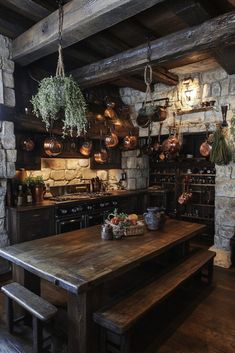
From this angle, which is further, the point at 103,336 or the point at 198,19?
the point at 198,19

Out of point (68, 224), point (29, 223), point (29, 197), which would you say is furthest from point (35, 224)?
point (68, 224)

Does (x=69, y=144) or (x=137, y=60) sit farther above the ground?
(x=137, y=60)

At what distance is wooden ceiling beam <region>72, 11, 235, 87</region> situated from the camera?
8.38 feet

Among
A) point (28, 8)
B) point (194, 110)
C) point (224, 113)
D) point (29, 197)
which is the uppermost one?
point (28, 8)

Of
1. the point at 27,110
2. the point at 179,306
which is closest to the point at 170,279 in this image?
the point at 179,306

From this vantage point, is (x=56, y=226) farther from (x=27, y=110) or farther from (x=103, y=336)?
(x=103, y=336)

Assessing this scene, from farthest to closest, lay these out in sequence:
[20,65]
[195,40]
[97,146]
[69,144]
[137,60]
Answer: [97,146] < [69,144] < [20,65] < [137,60] < [195,40]

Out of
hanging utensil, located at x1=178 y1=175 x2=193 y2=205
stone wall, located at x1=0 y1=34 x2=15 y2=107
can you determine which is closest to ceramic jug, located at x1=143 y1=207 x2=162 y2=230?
hanging utensil, located at x1=178 y1=175 x2=193 y2=205

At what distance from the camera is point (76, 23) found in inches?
102

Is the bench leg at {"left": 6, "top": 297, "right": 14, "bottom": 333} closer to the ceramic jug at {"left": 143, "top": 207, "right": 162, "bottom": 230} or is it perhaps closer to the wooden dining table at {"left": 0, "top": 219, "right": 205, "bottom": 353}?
the wooden dining table at {"left": 0, "top": 219, "right": 205, "bottom": 353}

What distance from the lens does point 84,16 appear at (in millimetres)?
2512

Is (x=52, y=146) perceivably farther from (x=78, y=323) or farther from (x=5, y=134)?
(x=78, y=323)

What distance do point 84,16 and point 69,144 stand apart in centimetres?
258

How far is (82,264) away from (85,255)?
0.20 metres
